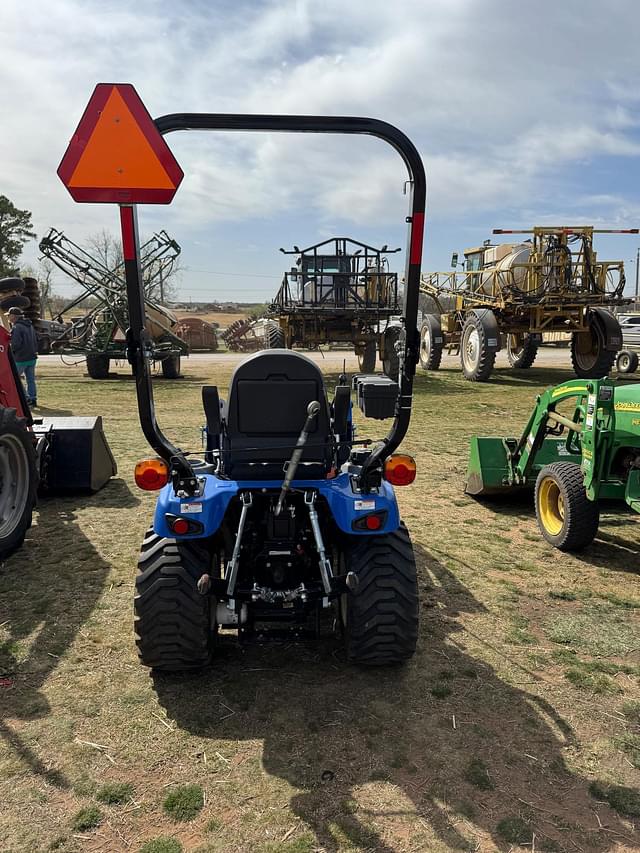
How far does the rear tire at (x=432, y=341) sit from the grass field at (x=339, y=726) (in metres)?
13.1

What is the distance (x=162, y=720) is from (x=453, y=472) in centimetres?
495

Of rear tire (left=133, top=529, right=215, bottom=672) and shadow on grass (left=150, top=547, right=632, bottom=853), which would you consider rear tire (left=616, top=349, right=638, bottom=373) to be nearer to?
shadow on grass (left=150, top=547, right=632, bottom=853)

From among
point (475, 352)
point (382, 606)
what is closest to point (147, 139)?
point (382, 606)

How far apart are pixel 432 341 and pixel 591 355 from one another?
166 inches

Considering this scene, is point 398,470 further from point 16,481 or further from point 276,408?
point 16,481

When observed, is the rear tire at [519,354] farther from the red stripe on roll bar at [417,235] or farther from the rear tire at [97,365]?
the red stripe on roll bar at [417,235]

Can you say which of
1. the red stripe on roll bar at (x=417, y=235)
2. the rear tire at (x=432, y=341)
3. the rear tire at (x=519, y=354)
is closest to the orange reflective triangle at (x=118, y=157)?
the red stripe on roll bar at (x=417, y=235)

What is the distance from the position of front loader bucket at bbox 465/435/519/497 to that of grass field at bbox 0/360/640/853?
129 cm

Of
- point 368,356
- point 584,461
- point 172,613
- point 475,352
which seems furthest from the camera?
point 368,356

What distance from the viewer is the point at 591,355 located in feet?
48.7

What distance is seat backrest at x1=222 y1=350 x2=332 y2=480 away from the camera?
3332 millimetres

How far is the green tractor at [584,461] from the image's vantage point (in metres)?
4.48

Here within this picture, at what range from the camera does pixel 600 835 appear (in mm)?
2264

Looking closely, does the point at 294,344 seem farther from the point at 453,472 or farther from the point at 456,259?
the point at 453,472
